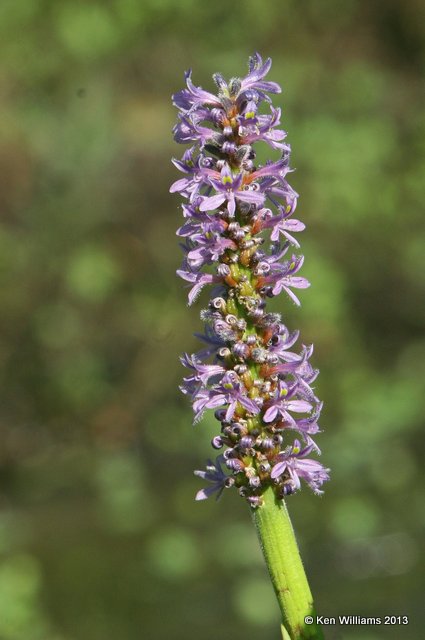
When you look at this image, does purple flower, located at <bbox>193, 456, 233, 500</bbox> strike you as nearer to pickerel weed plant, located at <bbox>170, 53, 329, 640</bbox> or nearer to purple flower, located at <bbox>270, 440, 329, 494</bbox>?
pickerel weed plant, located at <bbox>170, 53, 329, 640</bbox>

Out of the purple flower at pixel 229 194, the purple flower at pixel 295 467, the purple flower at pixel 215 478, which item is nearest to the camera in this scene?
the purple flower at pixel 229 194

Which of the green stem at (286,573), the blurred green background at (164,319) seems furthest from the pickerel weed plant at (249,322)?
the blurred green background at (164,319)

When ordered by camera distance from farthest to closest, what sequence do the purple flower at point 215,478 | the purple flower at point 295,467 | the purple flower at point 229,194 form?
1. the purple flower at point 215,478
2. the purple flower at point 295,467
3. the purple flower at point 229,194

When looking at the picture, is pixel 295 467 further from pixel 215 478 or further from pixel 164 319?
pixel 164 319

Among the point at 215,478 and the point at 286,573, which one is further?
the point at 215,478

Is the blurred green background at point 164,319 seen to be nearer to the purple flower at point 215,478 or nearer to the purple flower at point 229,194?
the purple flower at point 215,478

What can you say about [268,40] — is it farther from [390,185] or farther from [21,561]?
[21,561]

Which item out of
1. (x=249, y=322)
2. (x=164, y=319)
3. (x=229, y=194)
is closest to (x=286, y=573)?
(x=249, y=322)
